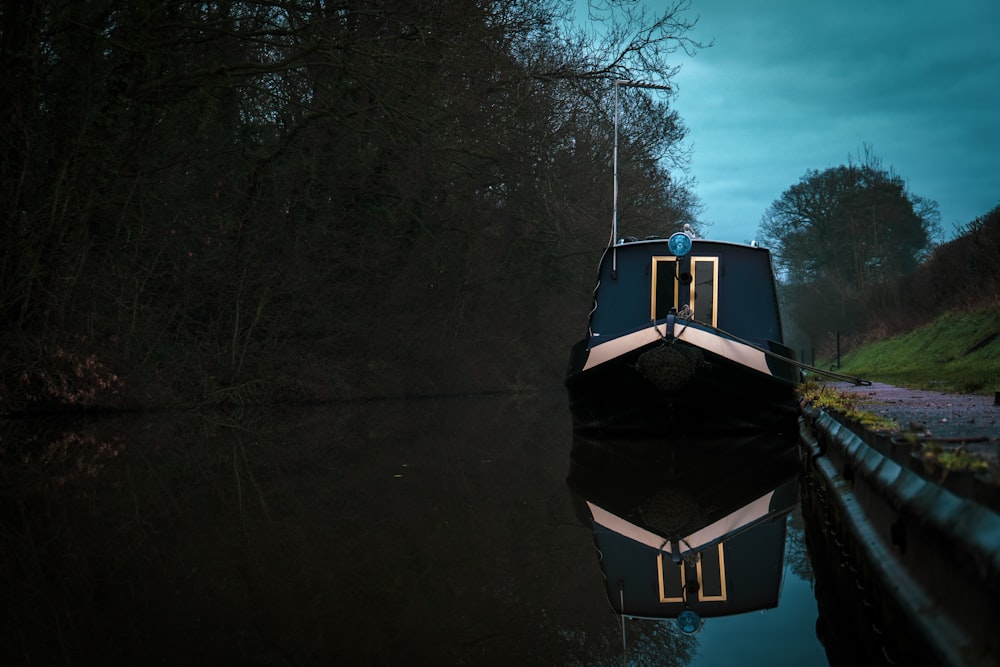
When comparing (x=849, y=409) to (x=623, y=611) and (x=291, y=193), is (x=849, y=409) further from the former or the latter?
(x=291, y=193)

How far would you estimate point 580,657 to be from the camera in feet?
9.89

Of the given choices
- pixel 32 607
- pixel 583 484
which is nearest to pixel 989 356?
pixel 583 484

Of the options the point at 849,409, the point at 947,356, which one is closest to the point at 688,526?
the point at 849,409

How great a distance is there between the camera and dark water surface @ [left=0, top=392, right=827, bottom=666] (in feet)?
9.96

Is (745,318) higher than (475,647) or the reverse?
higher

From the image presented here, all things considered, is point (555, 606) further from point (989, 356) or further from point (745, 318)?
point (989, 356)

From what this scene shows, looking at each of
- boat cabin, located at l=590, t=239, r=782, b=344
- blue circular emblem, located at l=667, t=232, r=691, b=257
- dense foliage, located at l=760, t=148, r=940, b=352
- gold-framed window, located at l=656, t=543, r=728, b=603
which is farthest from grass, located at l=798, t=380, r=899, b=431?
dense foliage, located at l=760, t=148, r=940, b=352

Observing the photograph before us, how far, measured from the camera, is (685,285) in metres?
12.1

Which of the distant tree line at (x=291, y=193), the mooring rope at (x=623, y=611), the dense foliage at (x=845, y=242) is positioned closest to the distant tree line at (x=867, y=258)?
the dense foliage at (x=845, y=242)

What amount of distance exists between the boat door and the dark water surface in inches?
165

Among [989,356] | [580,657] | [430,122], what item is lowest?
[580,657]

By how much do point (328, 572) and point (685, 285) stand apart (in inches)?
344

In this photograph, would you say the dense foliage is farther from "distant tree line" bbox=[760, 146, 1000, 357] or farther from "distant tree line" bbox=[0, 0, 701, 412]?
"distant tree line" bbox=[0, 0, 701, 412]

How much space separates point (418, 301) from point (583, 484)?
678 inches
